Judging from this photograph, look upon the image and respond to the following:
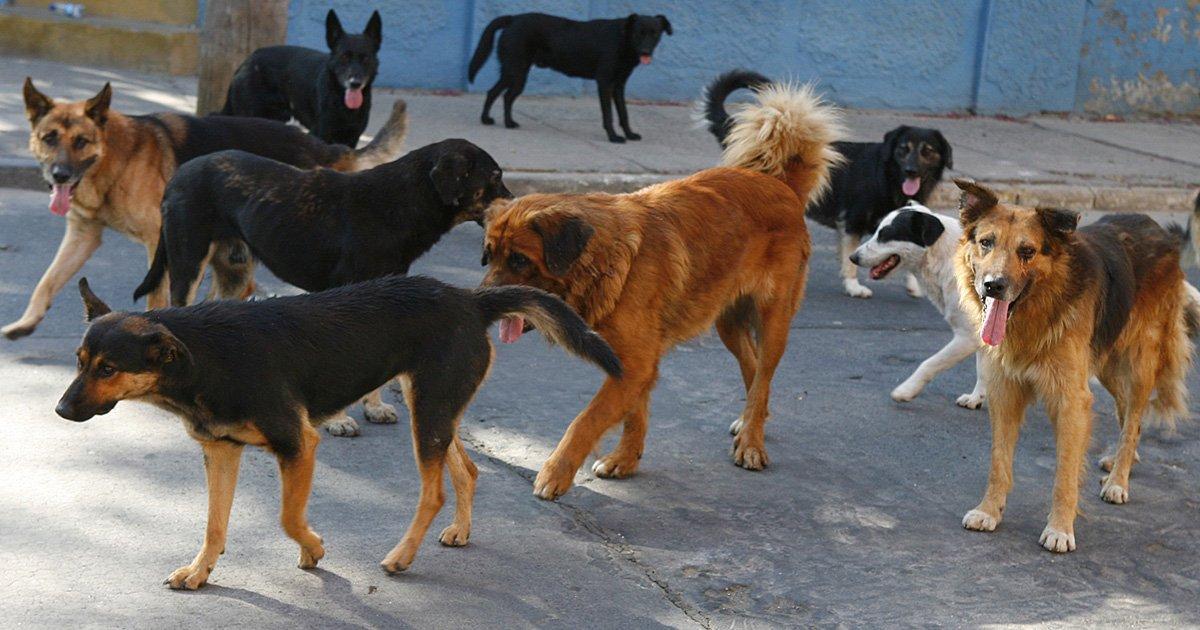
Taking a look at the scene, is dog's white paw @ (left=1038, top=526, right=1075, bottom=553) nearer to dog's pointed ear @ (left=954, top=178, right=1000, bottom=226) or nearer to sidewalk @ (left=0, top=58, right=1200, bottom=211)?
dog's pointed ear @ (left=954, top=178, right=1000, bottom=226)

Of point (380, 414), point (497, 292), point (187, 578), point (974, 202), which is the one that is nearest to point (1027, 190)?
point (974, 202)

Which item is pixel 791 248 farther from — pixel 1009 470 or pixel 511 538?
pixel 511 538

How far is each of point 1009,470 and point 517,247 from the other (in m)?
2.28

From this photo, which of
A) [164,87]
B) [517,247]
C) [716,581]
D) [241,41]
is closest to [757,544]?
[716,581]

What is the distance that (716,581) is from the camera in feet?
16.3

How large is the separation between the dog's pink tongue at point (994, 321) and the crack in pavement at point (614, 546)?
5.57 feet

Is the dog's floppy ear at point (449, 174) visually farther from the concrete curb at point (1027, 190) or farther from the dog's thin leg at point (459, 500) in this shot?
the concrete curb at point (1027, 190)

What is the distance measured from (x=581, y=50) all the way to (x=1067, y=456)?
881 centimetres

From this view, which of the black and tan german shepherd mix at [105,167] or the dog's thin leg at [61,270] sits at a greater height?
the black and tan german shepherd mix at [105,167]

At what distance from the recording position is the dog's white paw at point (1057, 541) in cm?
540

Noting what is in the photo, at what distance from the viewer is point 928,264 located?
7.83 metres

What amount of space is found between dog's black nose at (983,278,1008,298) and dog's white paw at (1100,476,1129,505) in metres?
1.29

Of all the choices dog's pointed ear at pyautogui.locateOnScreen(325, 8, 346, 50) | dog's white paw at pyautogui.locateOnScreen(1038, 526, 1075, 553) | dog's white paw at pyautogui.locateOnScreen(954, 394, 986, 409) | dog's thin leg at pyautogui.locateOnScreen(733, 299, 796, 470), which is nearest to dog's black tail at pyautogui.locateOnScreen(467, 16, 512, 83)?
dog's pointed ear at pyautogui.locateOnScreen(325, 8, 346, 50)

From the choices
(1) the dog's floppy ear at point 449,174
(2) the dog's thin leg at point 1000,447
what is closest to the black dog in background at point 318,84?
(1) the dog's floppy ear at point 449,174
